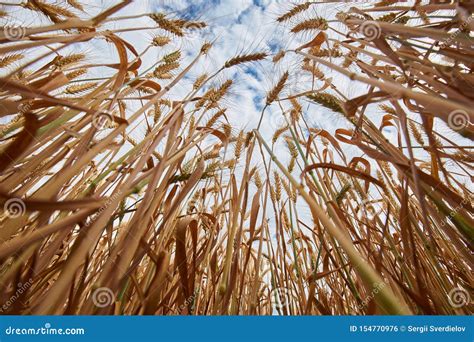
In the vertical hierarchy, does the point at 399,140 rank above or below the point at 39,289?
above

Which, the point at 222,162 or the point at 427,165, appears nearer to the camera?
the point at 222,162

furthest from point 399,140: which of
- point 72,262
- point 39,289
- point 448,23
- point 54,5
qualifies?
point 54,5

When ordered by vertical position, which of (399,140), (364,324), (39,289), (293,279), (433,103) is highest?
(399,140)

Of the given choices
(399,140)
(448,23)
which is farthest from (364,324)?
(399,140)

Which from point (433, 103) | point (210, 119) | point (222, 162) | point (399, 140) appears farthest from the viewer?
point (210, 119)

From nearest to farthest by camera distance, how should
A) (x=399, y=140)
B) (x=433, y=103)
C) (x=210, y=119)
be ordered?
1. (x=433, y=103)
2. (x=399, y=140)
3. (x=210, y=119)

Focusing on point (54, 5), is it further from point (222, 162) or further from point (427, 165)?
point (427, 165)

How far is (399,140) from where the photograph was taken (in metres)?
1.62

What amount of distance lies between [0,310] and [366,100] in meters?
1.09

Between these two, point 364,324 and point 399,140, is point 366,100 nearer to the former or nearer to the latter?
point 364,324

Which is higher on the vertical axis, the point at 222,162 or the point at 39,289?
the point at 222,162

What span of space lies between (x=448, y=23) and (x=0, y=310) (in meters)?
1.58

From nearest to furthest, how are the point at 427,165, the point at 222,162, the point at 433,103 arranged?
the point at 433,103, the point at 222,162, the point at 427,165

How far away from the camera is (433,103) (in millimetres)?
621
